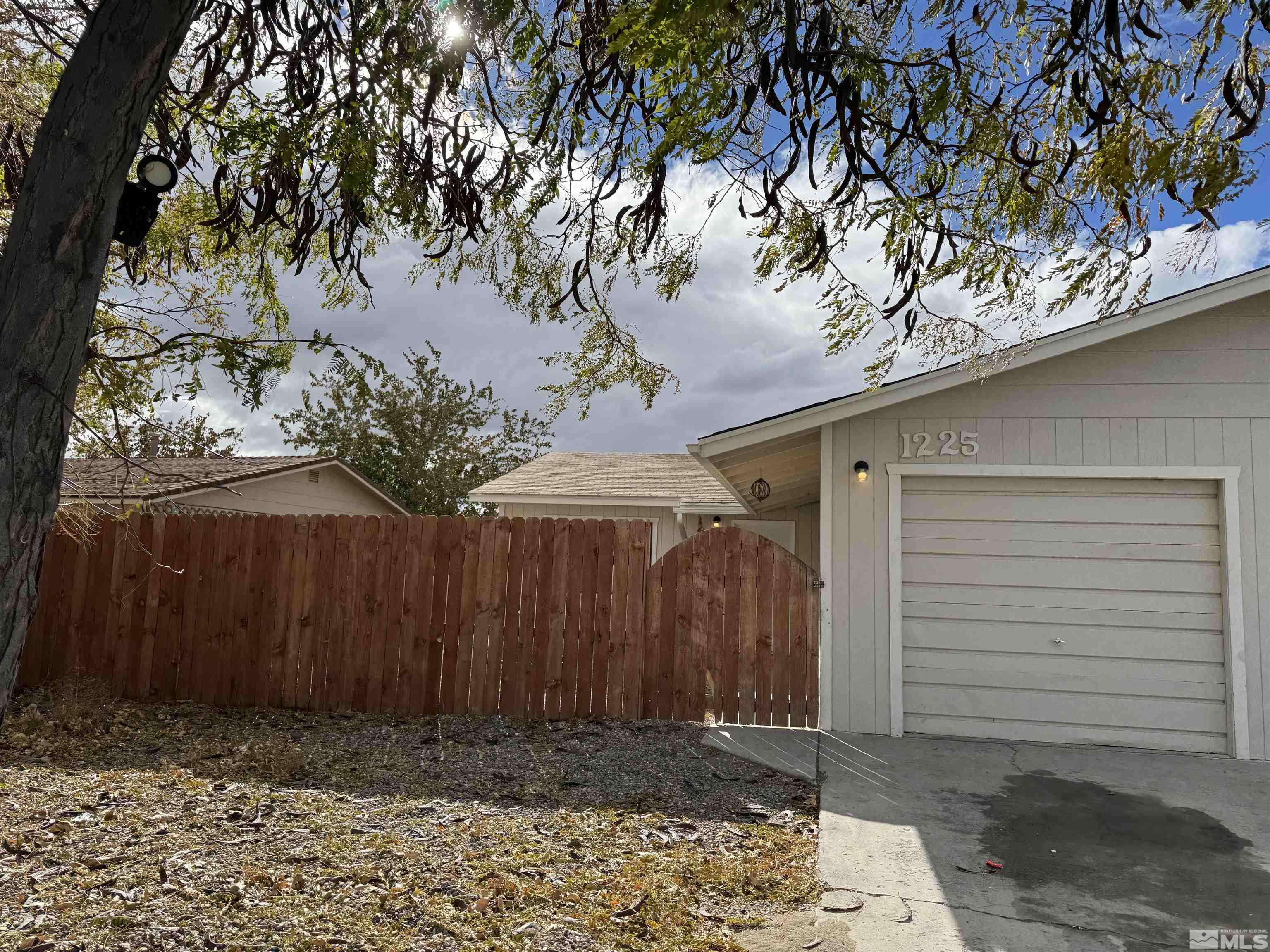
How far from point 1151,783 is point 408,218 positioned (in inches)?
239

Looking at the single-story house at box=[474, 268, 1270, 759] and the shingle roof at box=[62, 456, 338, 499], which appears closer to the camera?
the single-story house at box=[474, 268, 1270, 759]

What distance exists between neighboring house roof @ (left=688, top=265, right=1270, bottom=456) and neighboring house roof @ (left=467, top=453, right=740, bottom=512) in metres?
5.81

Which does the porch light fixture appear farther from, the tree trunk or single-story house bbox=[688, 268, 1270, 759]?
single-story house bbox=[688, 268, 1270, 759]

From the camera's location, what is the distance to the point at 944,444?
7.27 metres

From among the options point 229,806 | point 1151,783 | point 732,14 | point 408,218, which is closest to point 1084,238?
point 732,14

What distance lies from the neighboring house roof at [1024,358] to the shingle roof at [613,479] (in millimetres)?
5796

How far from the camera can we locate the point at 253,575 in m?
8.12

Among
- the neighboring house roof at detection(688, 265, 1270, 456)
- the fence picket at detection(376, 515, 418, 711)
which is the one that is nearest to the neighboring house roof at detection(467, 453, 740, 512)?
the neighboring house roof at detection(688, 265, 1270, 456)

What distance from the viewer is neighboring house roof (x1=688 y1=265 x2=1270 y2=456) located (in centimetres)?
670

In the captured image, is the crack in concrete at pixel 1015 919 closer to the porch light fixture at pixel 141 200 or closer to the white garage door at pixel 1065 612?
the white garage door at pixel 1065 612

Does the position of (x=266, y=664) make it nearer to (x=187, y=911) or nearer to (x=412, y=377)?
(x=187, y=911)

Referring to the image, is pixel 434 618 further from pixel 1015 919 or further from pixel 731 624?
pixel 1015 919

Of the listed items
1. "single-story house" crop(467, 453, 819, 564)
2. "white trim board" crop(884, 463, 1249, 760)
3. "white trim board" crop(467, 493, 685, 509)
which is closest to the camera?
"white trim board" crop(884, 463, 1249, 760)

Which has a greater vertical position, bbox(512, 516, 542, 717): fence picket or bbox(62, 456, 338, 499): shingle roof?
bbox(62, 456, 338, 499): shingle roof
